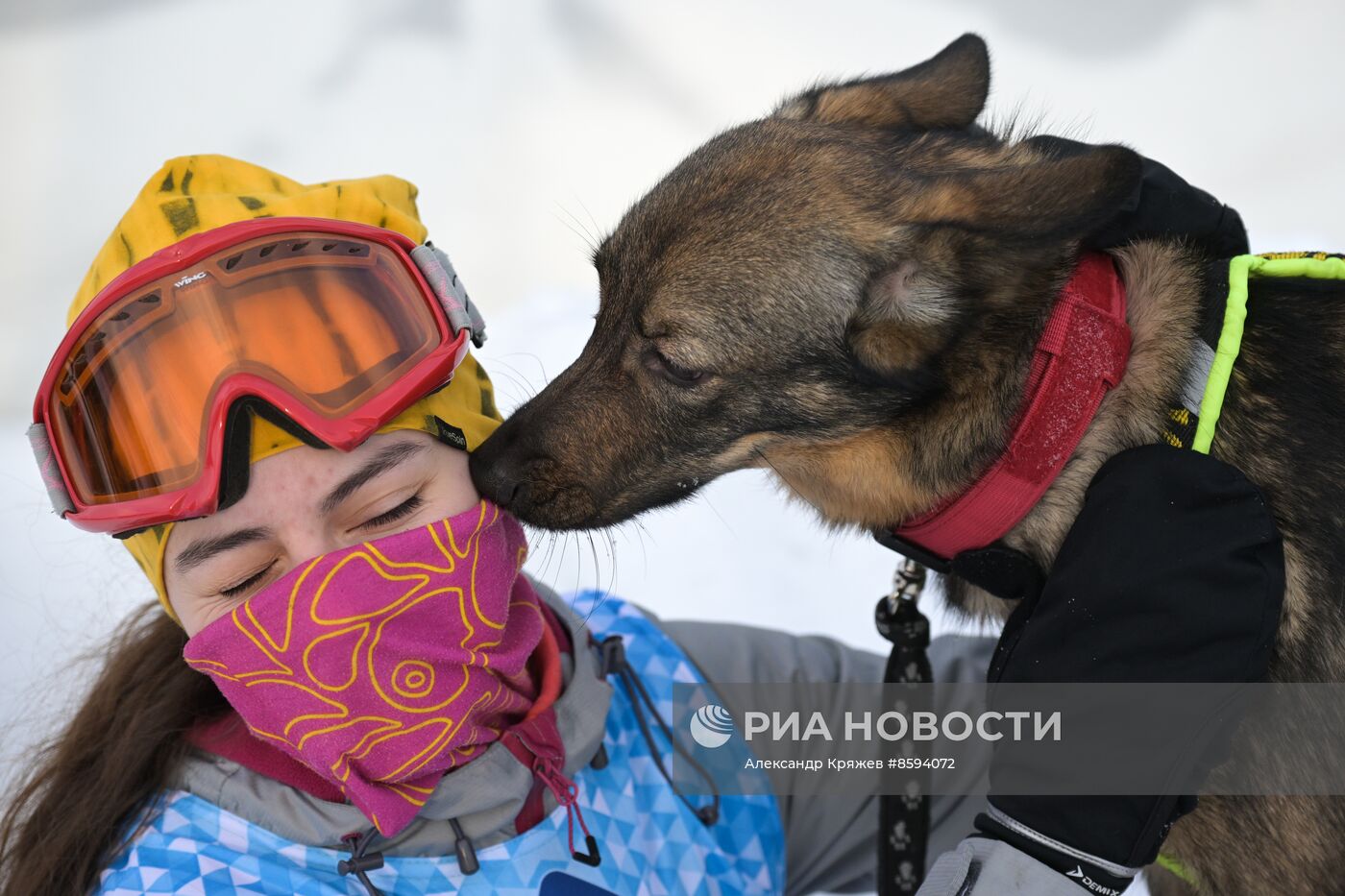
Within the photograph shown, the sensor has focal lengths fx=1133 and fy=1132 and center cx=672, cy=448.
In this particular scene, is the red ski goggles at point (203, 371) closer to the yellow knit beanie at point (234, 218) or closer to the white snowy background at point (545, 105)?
the yellow knit beanie at point (234, 218)

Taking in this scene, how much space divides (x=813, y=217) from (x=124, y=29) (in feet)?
15.0

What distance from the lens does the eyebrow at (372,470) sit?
6.88 feet

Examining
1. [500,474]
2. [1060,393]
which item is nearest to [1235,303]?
[1060,393]

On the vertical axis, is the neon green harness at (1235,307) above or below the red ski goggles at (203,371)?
above

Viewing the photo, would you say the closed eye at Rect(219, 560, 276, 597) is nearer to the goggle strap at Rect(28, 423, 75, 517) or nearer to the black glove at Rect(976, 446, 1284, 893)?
the goggle strap at Rect(28, 423, 75, 517)

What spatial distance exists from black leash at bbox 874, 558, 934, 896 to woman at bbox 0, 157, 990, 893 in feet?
1.45

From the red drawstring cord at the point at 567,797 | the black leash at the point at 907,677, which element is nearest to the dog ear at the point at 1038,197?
the black leash at the point at 907,677

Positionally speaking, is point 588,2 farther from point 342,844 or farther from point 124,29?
point 342,844

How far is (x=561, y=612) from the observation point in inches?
110

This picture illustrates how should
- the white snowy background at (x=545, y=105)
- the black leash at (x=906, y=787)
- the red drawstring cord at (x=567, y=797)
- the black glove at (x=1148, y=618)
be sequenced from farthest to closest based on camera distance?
1. the white snowy background at (x=545, y=105)
2. the black leash at (x=906, y=787)
3. the red drawstring cord at (x=567, y=797)
4. the black glove at (x=1148, y=618)

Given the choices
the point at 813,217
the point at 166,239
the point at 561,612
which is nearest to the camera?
the point at 166,239

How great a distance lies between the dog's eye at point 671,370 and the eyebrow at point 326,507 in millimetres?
524

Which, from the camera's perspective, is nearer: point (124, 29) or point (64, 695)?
point (64, 695)

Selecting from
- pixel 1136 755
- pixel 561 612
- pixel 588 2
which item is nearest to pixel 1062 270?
pixel 1136 755
